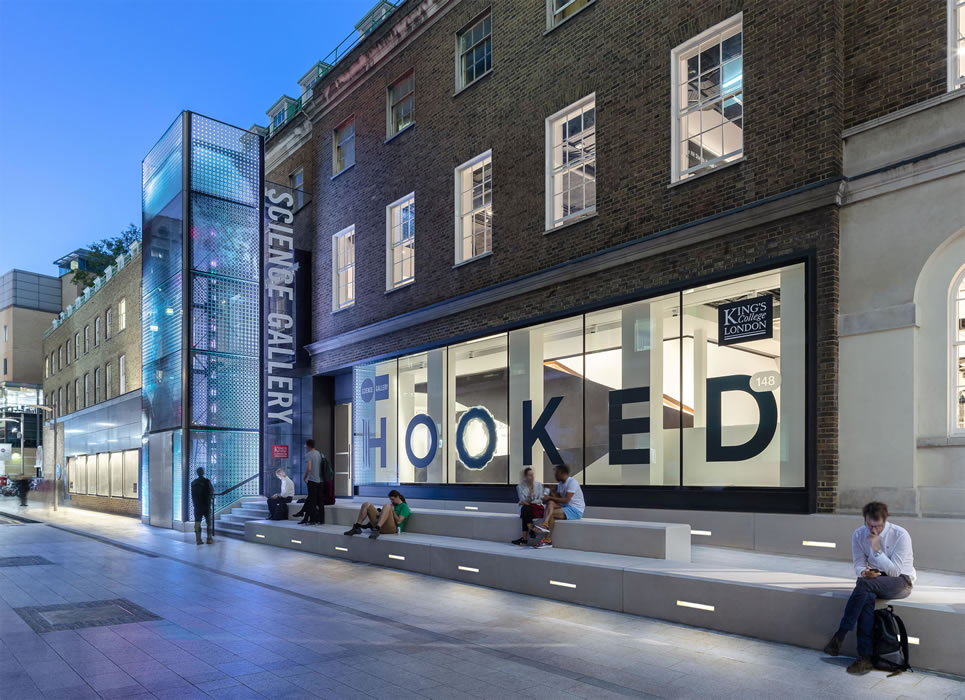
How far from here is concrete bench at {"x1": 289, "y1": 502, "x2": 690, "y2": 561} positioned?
32.4 feet

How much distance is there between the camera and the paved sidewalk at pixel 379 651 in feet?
20.4

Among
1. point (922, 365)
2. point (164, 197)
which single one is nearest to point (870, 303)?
point (922, 365)

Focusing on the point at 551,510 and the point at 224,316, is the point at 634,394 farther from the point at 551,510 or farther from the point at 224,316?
the point at 224,316

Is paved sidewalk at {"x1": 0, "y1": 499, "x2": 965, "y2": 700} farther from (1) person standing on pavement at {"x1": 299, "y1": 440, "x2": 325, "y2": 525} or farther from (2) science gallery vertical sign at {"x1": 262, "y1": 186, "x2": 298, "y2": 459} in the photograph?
(2) science gallery vertical sign at {"x1": 262, "y1": 186, "x2": 298, "y2": 459}

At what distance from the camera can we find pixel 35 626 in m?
8.59

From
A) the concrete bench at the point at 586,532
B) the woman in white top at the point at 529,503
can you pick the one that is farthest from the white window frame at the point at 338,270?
the woman in white top at the point at 529,503

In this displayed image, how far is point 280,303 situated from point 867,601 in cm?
1882

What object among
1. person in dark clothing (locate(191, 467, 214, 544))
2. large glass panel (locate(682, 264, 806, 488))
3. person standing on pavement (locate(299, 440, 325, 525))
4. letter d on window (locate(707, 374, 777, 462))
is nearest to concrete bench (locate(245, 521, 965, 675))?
large glass panel (locate(682, 264, 806, 488))

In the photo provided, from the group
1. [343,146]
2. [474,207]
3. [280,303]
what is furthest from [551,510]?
[343,146]

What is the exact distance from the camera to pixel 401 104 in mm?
19922

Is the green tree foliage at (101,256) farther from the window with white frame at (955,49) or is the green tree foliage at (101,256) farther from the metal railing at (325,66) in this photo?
the window with white frame at (955,49)

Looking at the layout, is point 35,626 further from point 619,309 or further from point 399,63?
point 399,63

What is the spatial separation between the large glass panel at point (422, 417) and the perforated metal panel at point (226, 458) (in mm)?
5214

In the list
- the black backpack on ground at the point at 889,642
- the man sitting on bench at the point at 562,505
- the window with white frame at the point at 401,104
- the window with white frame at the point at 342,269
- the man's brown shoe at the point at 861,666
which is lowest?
the man's brown shoe at the point at 861,666
